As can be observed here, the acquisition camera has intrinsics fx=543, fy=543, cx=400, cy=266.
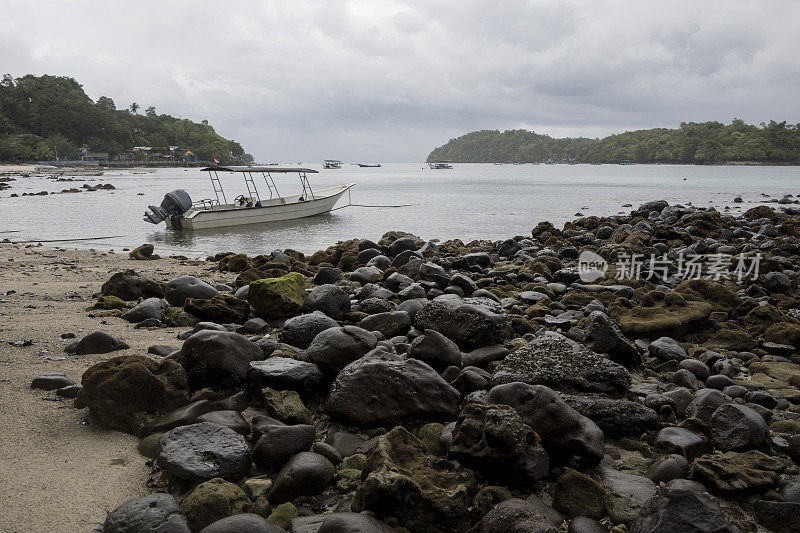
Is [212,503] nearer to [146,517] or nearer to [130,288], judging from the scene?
[146,517]

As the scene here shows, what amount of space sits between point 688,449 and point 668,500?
1.23 metres

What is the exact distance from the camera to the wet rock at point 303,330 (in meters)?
5.88

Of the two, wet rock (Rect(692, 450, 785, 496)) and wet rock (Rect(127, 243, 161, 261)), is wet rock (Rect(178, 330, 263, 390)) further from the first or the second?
wet rock (Rect(127, 243, 161, 261))

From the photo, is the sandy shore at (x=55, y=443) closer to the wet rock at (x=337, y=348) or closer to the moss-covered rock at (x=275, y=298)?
the moss-covered rock at (x=275, y=298)

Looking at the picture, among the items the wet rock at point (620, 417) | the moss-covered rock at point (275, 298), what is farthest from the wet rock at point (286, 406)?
the moss-covered rock at point (275, 298)

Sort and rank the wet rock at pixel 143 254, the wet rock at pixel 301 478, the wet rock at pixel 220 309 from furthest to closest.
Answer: the wet rock at pixel 143 254 < the wet rock at pixel 220 309 < the wet rock at pixel 301 478

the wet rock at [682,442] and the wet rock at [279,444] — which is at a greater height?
the wet rock at [279,444]

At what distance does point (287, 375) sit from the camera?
4.57 meters

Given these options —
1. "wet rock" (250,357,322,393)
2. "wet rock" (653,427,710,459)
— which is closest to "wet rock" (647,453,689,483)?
"wet rock" (653,427,710,459)

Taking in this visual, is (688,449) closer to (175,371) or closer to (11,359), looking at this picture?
(175,371)

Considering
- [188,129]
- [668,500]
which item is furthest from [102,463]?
[188,129]

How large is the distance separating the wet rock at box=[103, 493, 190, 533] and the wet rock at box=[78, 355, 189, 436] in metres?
1.12

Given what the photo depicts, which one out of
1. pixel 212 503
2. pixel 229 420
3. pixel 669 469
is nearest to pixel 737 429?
pixel 669 469

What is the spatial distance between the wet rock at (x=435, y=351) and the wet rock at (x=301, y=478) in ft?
5.96
